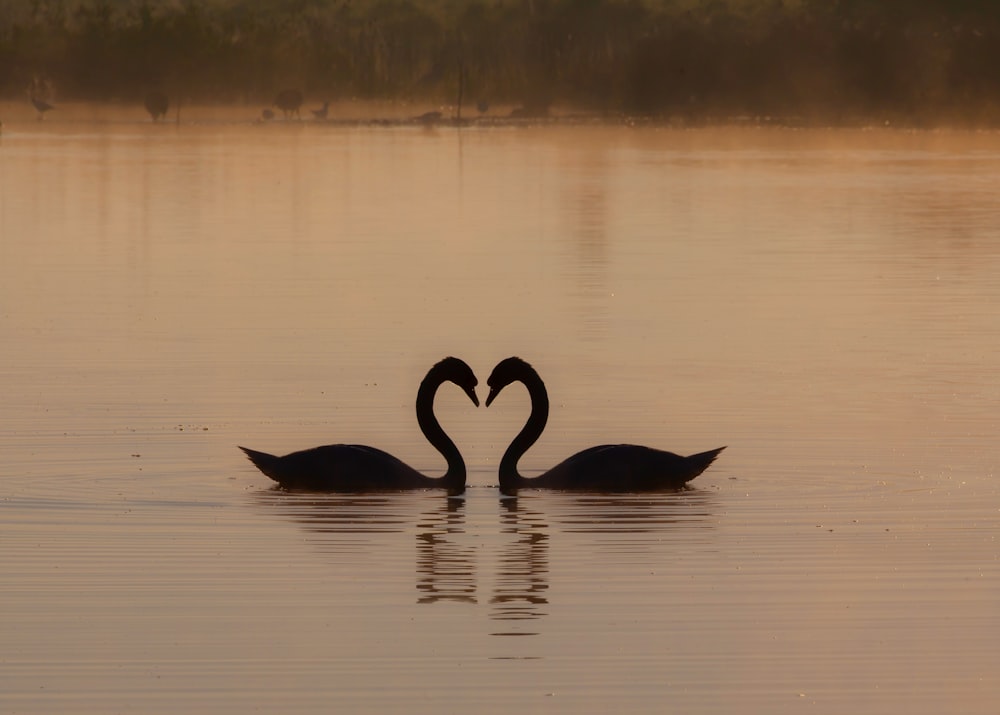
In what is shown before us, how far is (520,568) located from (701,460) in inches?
94.1

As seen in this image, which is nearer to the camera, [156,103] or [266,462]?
[266,462]

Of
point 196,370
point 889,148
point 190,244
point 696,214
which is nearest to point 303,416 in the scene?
point 196,370

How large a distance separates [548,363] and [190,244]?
1310 cm

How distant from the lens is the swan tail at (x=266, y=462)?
1379cm

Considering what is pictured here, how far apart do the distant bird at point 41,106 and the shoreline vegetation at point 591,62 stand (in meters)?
0.49

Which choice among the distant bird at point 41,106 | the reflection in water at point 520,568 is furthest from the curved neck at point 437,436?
the distant bird at point 41,106

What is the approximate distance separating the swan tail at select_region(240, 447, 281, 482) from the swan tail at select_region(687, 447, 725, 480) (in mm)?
2106

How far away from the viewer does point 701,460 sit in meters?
13.9

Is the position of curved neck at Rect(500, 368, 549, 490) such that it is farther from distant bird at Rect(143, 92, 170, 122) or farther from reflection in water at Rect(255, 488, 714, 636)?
distant bird at Rect(143, 92, 170, 122)

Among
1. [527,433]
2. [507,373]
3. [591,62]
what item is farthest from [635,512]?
[591,62]

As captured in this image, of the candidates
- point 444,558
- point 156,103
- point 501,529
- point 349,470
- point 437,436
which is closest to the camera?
point 444,558

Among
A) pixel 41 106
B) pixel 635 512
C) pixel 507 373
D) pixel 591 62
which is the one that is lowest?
pixel 635 512

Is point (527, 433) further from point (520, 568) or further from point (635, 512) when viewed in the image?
point (520, 568)

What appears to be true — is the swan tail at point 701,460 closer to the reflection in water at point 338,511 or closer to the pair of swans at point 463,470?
the pair of swans at point 463,470
